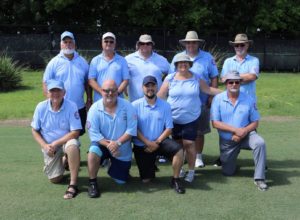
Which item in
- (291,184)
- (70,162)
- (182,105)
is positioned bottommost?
(291,184)

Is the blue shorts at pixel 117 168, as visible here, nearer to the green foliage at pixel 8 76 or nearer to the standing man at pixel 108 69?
the standing man at pixel 108 69

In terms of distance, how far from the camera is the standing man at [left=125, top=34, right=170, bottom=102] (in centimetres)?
670

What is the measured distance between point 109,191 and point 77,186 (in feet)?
1.37

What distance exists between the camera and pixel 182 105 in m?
6.19

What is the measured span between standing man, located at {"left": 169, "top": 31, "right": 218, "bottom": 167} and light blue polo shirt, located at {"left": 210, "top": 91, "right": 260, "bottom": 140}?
38 centimetres

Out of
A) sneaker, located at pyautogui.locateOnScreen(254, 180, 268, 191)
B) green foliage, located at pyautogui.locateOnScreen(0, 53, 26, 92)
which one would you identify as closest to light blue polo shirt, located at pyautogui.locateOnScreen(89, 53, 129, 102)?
sneaker, located at pyautogui.locateOnScreen(254, 180, 268, 191)

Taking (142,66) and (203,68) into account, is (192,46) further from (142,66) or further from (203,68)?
(142,66)

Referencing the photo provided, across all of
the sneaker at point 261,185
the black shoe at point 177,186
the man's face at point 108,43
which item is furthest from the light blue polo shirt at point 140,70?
the sneaker at point 261,185

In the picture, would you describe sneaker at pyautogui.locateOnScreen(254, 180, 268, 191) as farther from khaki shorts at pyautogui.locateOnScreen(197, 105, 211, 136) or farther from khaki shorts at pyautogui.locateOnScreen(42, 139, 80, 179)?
khaki shorts at pyautogui.locateOnScreen(42, 139, 80, 179)

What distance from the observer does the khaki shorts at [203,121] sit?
22.8 feet

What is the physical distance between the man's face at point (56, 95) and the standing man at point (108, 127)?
0.41 meters

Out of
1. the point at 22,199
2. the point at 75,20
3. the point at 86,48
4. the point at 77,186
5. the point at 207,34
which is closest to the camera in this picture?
the point at 22,199

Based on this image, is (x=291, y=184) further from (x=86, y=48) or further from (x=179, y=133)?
(x=86, y=48)

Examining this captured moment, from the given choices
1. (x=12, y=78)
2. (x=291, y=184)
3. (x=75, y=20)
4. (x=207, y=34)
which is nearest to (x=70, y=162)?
(x=291, y=184)
